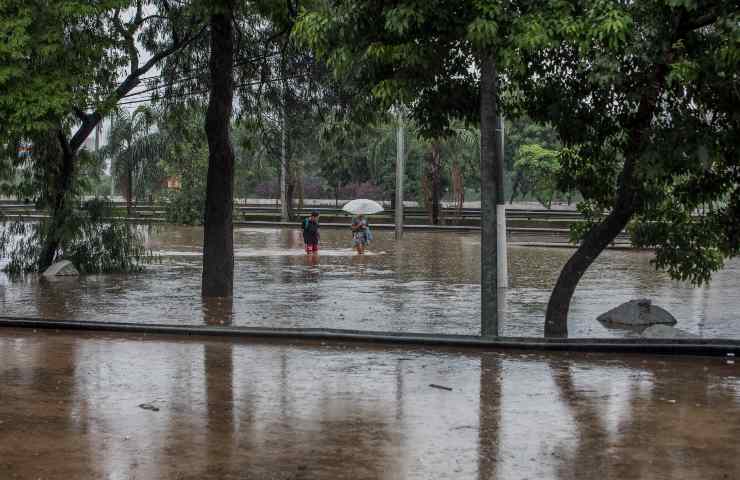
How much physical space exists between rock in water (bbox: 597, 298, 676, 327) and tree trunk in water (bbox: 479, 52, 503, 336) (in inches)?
138

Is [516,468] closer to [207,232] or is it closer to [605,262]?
[207,232]

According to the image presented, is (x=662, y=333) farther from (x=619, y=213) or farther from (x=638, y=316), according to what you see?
(x=638, y=316)

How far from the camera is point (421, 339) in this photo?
12891 millimetres

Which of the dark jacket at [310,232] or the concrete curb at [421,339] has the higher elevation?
the dark jacket at [310,232]

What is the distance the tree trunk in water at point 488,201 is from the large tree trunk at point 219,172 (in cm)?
740

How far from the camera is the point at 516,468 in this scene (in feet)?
23.4

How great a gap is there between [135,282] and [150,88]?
4.18 m

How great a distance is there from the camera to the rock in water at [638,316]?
15616 millimetres

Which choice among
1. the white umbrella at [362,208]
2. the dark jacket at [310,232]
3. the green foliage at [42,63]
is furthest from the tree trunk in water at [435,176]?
the green foliage at [42,63]

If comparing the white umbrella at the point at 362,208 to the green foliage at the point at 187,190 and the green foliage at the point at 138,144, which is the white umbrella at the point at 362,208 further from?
the green foliage at the point at 187,190

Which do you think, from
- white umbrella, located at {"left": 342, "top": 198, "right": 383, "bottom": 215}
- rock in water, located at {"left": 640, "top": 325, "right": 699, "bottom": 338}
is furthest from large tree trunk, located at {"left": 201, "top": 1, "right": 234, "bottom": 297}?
white umbrella, located at {"left": 342, "top": 198, "right": 383, "bottom": 215}

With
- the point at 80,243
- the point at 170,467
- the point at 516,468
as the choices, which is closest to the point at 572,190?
the point at 516,468

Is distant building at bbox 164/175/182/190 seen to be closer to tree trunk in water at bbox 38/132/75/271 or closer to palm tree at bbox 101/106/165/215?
palm tree at bbox 101/106/165/215

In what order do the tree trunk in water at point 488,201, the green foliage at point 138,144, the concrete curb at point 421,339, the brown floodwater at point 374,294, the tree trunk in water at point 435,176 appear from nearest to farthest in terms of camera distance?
the concrete curb at point 421,339 → the tree trunk in water at point 488,201 → the brown floodwater at point 374,294 → the green foliage at point 138,144 → the tree trunk in water at point 435,176
